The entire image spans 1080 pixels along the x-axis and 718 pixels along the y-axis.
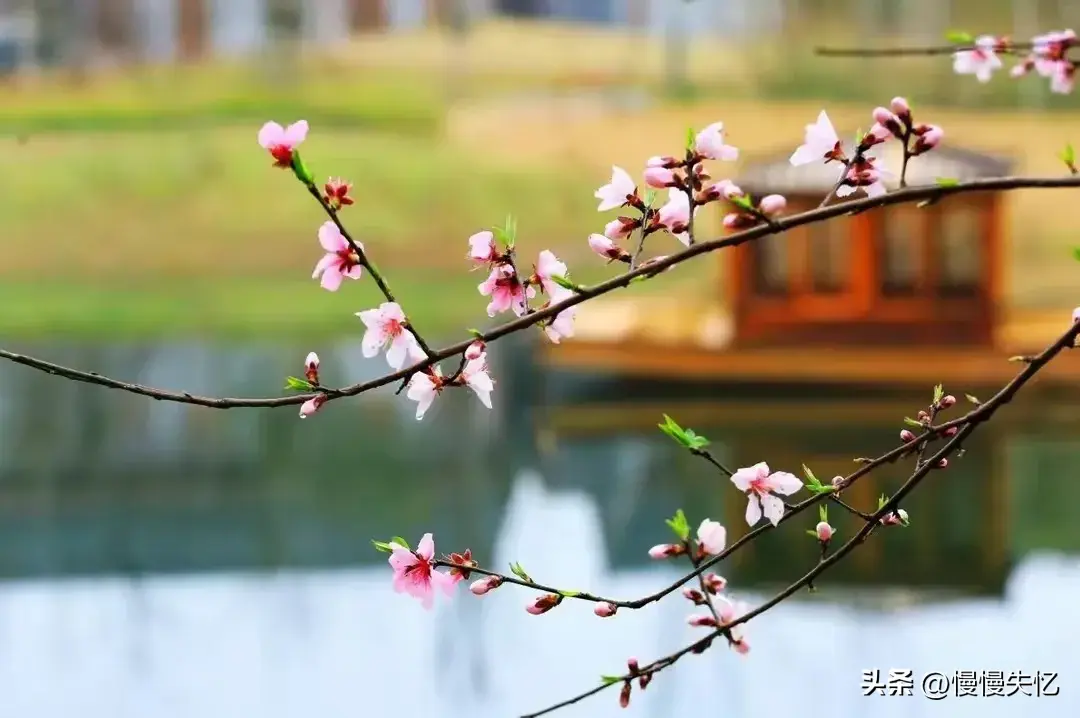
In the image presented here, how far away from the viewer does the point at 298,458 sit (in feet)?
4.04

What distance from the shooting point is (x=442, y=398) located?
1.35m

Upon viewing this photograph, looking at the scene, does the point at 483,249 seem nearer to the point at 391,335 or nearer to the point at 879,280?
the point at 391,335

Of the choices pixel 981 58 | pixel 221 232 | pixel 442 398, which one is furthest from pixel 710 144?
pixel 221 232

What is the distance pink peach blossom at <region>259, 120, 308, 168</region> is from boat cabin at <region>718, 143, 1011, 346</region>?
105 centimetres

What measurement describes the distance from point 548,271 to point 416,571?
0.49 feet

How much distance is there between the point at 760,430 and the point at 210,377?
0.68 m

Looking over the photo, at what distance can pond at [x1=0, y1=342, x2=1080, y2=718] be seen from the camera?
900 millimetres

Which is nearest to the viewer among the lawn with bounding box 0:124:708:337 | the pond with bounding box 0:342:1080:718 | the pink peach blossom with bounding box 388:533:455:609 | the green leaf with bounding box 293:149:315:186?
the green leaf with bounding box 293:149:315:186

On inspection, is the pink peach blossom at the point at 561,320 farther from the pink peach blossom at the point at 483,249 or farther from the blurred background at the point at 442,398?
the blurred background at the point at 442,398

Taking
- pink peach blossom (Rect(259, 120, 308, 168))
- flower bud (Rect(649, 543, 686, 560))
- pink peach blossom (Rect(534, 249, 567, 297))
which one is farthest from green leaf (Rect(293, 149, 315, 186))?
flower bud (Rect(649, 543, 686, 560))

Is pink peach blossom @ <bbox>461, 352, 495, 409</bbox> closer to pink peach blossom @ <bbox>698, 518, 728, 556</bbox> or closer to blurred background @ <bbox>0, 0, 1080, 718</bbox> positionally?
pink peach blossom @ <bbox>698, 518, 728, 556</bbox>

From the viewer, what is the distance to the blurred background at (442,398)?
0.96m

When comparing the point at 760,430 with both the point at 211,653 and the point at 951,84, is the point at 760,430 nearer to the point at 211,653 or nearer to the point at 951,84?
the point at 951,84

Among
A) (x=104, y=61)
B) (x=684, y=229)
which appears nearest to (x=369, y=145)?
(x=104, y=61)
